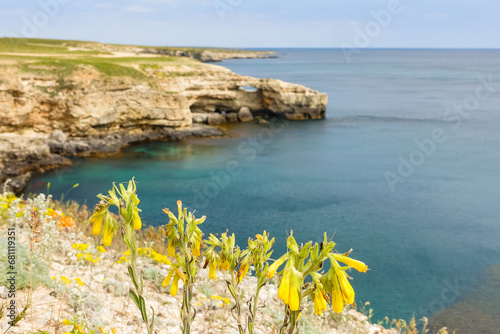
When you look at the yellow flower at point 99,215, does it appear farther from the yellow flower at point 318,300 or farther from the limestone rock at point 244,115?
the limestone rock at point 244,115

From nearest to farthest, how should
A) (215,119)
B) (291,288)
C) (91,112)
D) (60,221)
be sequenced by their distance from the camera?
1. (291,288)
2. (60,221)
3. (91,112)
4. (215,119)

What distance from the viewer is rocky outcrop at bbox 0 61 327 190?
22141 mm

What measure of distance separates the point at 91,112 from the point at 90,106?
16.1 inches

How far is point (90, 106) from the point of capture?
25.6m

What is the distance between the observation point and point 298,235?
14.2 metres

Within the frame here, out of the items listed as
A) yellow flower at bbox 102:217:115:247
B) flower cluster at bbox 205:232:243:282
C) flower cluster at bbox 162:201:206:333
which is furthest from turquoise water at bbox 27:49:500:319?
yellow flower at bbox 102:217:115:247

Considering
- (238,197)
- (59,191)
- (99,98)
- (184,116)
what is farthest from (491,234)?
(99,98)

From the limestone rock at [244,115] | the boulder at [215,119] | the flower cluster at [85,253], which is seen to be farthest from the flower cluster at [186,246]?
the limestone rock at [244,115]

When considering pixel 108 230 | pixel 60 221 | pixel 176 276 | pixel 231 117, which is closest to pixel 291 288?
pixel 176 276

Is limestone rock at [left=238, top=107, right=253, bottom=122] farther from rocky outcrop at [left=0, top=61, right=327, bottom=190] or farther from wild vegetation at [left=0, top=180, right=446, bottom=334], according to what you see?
wild vegetation at [left=0, top=180, right=446, bottom=334]

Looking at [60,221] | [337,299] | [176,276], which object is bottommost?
[60,221]

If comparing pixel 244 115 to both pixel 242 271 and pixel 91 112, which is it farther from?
pixel 242 271

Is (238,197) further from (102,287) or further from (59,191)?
(102,287)

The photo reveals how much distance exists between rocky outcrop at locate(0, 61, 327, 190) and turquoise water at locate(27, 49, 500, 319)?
5.31 feet
